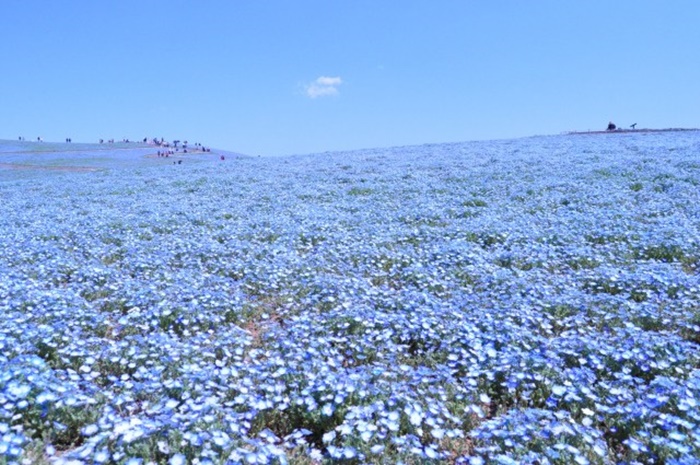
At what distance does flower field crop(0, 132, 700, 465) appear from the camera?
11.3 feet

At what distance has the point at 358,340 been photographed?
5.08 meters

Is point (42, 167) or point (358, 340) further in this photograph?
point (42, 167)

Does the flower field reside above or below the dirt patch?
below

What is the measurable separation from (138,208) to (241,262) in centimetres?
794

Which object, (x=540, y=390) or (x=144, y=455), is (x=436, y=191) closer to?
(x=540, y=390)

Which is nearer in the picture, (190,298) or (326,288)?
(190,298)

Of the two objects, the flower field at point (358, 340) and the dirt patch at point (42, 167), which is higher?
the dirt patch at point (42, 167)

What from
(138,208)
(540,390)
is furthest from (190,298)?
(138,208)

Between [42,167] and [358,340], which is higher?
[42,167]

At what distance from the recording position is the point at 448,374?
4340 mm

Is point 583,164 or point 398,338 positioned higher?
point 583,164

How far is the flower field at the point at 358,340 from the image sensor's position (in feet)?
11.3

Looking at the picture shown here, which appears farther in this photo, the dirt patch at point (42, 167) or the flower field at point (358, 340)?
the dirt patch at point (42, 167)

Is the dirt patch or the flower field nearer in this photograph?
the flower field
